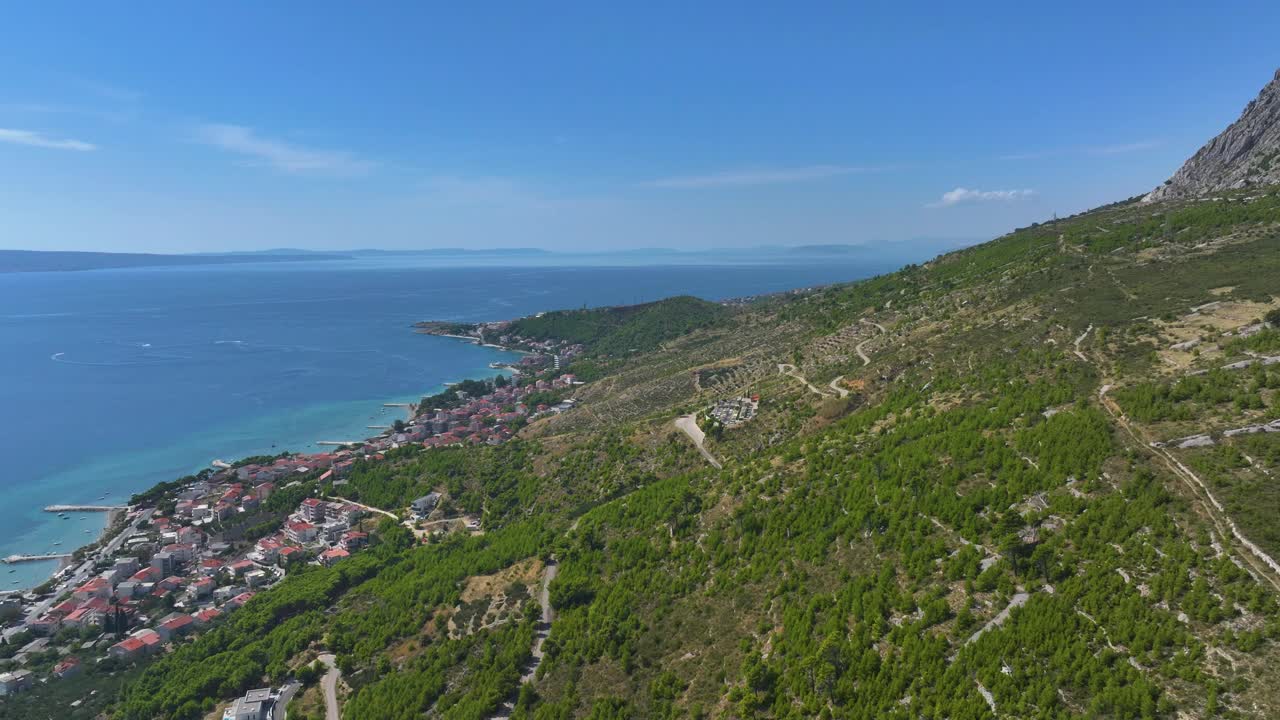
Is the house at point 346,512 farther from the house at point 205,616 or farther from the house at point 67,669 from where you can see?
the house at point 67,669

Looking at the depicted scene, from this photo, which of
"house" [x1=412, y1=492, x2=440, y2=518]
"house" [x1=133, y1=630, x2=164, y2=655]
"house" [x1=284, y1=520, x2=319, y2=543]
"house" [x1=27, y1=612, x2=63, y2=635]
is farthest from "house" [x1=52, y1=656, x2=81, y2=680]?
"house" [x1=412, y1=492, x2=440, y2=518]

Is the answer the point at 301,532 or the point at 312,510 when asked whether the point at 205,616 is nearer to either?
the point at 301,532

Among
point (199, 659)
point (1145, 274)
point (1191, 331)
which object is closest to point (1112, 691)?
point (1191, 331)

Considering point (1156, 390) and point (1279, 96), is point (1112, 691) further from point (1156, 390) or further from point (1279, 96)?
point (1279, 96)

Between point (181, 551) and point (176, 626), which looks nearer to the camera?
point (176, 626)

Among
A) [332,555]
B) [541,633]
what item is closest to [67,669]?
[332,555]

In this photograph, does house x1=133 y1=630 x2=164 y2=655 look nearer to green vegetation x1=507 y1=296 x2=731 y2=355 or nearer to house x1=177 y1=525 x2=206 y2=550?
house x1=177 y1=525 x2=206 y2=550
